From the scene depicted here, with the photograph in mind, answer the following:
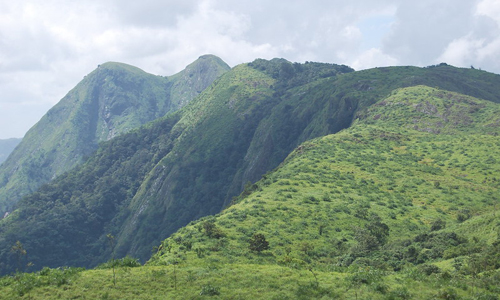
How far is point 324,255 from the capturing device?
46.1 meters

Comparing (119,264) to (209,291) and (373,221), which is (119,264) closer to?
(209,291)

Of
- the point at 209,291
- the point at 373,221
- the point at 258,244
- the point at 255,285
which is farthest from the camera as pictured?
the point at 373,221

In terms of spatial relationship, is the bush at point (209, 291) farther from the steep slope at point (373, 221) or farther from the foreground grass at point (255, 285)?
the steep slope at point (373, 221)

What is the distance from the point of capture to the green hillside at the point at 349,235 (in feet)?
94.4

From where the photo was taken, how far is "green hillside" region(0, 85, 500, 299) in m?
28.8

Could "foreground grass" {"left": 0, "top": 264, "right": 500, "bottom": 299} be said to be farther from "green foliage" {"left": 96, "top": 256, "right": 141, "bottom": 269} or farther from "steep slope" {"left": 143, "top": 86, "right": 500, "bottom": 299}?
"green foliage" {"left": 96, "top": 256, "right": 141, "bottom": 269}

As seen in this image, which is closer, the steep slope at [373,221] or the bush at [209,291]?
the bush at [209,291]

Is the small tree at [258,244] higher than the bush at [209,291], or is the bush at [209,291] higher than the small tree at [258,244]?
the small tree at [258,244]

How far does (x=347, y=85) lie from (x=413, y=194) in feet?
426

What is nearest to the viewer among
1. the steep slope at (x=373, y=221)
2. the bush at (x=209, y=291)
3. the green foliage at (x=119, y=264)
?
the bush at (x=209, y=291)

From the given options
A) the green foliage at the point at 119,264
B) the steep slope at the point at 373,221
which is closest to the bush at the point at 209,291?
the steep slope at the point at 373,221

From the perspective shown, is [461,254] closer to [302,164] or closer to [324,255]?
[324,255]

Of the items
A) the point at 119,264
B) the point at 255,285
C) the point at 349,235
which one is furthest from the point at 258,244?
the point at 119,264

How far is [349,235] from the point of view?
52188mm
